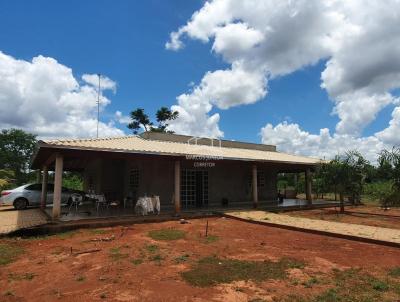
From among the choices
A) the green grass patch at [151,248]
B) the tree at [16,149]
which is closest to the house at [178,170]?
the green grass patch at [151,248]

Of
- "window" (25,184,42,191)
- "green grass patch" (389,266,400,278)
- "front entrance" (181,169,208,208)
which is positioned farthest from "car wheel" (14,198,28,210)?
"green grass patch" (389,266,400,278)

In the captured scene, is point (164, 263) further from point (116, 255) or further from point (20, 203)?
point (20, 203)

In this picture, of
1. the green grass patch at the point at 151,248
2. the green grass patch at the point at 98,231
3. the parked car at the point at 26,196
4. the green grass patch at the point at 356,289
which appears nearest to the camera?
the green grass patch at the point at 356,289

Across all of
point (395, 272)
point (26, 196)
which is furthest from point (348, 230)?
point (26, 196)

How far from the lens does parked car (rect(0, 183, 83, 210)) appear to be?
55.5 ft

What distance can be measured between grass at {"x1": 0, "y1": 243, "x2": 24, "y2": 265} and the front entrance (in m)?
8.80

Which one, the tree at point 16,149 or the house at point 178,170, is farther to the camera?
the tree at point 16,149

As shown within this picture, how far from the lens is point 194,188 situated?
54.6 ft

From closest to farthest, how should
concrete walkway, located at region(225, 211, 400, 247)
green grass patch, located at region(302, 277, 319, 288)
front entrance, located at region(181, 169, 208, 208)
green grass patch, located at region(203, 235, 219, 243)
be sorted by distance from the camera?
green grass patch, located at region(302, 277, 319, 288)
concrete walkway, located at region(225, 211, 400, 247)
green grass patch, located at region(203, 235, 219, 243)
front entrance, located at region(181, 169, 208, 208)

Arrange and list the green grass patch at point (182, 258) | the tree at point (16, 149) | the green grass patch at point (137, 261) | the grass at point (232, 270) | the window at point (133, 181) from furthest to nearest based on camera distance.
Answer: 1. the tree at point (16, 149)
2. the window at point (133, 181)
3. the green grass patch at point (182, 258)
4. the green grass patch at point (137, 261)
5. the grass at point (232, 270)

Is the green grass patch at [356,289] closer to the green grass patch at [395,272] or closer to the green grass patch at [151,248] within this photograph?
the green grass patch at [395,272]

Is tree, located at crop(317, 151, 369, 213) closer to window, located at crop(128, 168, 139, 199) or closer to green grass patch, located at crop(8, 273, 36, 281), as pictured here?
window, located at crop(128, 168, 139, 199)

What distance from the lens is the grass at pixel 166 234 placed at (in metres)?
9.18

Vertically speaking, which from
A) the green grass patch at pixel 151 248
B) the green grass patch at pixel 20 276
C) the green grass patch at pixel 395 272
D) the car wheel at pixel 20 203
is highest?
the car wheel at pixel 20 203
